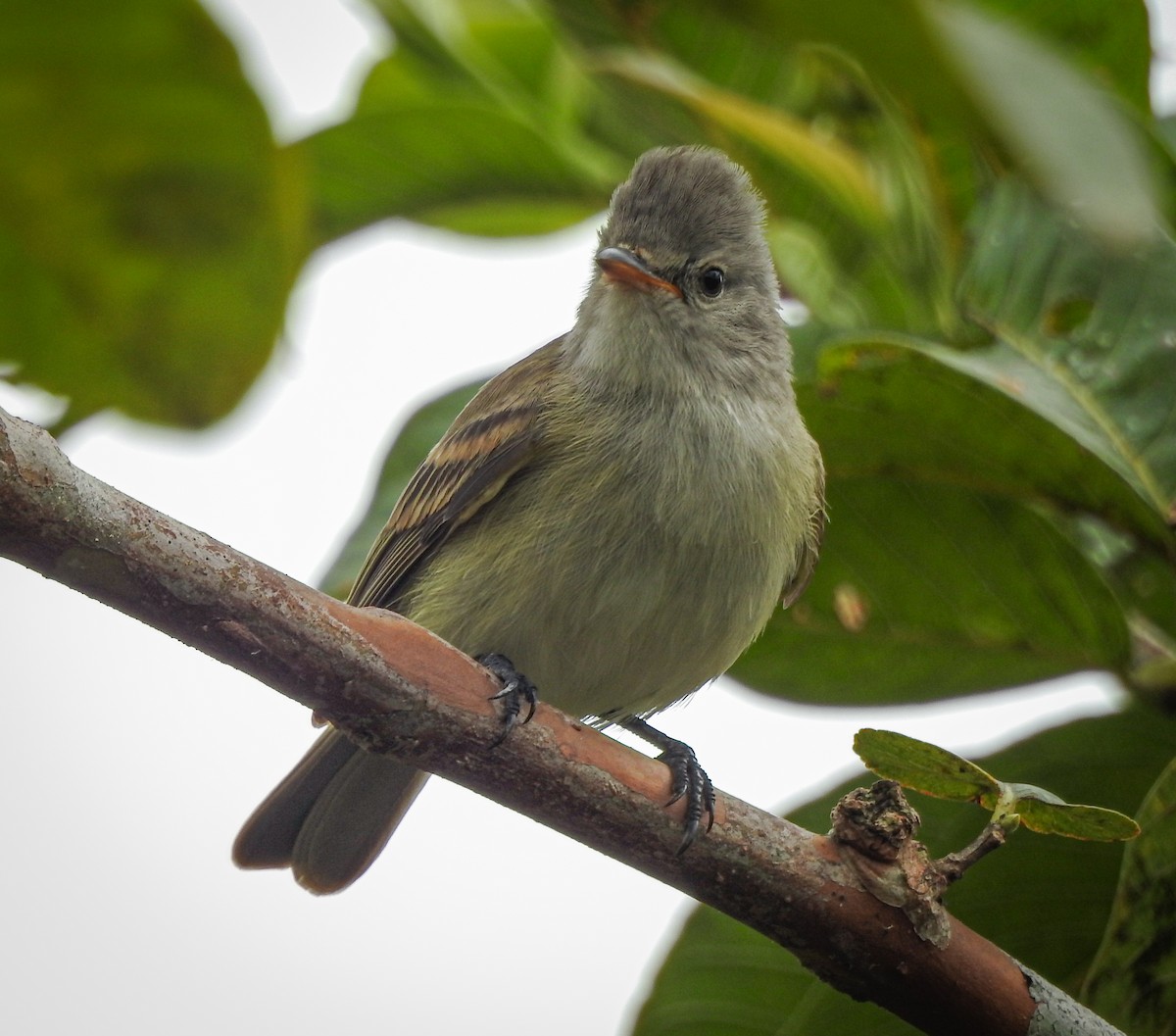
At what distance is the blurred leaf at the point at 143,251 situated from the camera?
1337mm

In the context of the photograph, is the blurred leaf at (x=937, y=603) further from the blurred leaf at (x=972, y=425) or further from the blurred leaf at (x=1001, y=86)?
the blurred leaf at (x=1001, y=86)

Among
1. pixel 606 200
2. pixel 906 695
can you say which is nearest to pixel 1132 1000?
pixel 906 695

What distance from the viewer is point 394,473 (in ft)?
10.1

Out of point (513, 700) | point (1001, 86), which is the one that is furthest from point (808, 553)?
point (1001, 86)

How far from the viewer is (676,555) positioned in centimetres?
309

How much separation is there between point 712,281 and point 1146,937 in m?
2.04

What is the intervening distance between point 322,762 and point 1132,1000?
1988mm

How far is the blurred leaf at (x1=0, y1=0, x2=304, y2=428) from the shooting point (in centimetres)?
134

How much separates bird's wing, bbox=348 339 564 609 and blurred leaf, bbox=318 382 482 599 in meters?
0.08

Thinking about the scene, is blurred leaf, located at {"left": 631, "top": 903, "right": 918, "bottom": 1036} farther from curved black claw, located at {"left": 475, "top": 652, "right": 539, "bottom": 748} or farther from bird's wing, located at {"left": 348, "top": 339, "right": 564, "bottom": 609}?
bird's wing, located at {"left": 348, "top": 339, "right": 564, "bottom": 609}

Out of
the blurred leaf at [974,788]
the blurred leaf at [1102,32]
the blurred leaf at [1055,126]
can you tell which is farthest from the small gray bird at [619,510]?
the blurred leaf at [1055,126]

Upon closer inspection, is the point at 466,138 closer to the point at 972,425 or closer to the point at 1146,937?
the point at 972,425

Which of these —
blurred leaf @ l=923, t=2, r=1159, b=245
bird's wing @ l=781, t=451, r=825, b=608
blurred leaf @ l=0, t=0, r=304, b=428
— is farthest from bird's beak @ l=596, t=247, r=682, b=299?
blurred leaf @ l=923, t=2, r=1159, b=245

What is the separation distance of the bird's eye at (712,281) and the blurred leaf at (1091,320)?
0.99 meters
